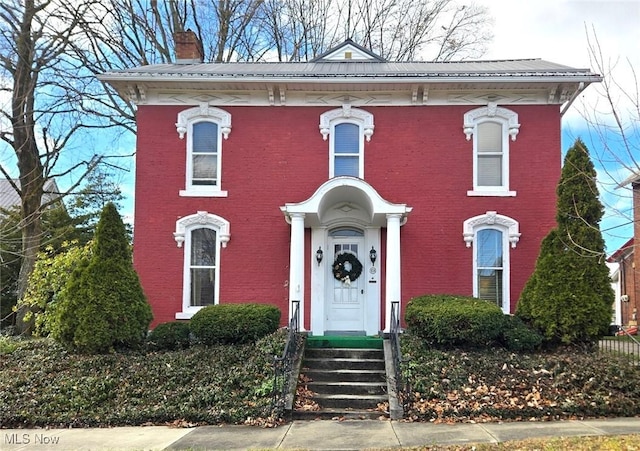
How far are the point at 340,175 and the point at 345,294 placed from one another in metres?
2.67

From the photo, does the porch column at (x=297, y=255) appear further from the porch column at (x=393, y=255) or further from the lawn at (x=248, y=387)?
the porch column at (x=393, y=255)

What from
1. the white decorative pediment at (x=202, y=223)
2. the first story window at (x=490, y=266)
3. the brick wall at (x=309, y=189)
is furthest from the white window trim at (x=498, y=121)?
the white decorative pediment at (x=202, y=223)

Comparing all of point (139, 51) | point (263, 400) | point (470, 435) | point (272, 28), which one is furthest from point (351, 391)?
point (272, 28)

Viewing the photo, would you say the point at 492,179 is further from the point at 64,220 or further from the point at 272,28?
the point at 64,220

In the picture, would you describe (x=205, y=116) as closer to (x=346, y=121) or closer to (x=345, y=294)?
(x=346, y=121)

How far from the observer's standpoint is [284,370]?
28.2ft

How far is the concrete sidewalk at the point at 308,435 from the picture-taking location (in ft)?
22.0

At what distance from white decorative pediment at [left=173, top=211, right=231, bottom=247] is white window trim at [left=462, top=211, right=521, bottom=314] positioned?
531cm

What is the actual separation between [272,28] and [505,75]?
50.1 ft

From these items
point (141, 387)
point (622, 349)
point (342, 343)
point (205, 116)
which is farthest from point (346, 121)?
point (622, 349)

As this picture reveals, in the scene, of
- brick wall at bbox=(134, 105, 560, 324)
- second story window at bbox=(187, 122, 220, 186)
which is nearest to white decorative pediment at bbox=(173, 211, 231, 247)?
brick wall at bbox=(134, 105, 560, 324)

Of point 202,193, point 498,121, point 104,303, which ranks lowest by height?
point 104,303

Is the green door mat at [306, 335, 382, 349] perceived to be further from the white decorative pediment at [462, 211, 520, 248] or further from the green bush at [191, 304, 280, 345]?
the white decorative pediment at [462, 211, 520, 248]

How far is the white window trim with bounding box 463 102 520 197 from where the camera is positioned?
12.4 meters
